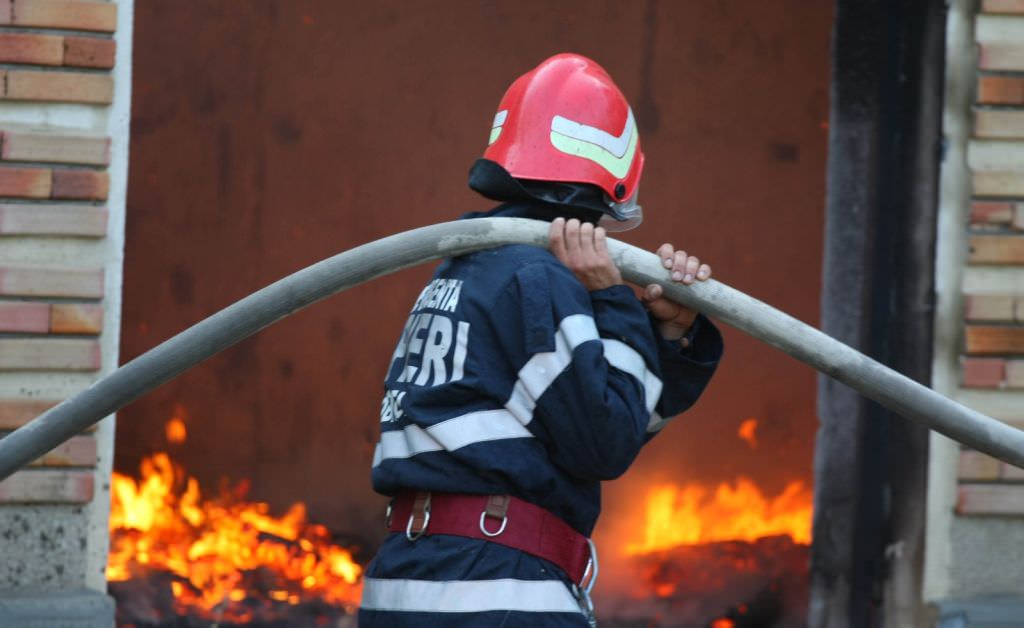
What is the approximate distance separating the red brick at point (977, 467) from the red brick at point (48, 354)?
273cm

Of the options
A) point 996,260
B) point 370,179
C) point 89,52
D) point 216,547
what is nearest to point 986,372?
point 996,260

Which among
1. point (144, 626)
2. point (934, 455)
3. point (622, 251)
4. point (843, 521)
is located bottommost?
point (144, 626)

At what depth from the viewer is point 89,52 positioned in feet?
13.2

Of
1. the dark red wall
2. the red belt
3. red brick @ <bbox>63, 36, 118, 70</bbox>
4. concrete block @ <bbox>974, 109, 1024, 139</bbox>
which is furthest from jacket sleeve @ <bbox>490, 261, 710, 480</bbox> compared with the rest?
the dark red wall

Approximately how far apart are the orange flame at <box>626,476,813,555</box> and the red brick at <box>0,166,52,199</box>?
255 centimetres

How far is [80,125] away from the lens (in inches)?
160

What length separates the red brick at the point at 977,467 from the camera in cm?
459

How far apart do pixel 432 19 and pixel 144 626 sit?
2.40m

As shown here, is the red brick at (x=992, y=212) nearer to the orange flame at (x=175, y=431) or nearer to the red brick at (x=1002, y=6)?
the red brick at (x=1002, y=6)

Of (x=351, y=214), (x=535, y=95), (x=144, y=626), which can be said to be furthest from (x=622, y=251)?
(x=144, y=626)

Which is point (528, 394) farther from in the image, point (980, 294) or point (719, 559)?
point (719, 559)

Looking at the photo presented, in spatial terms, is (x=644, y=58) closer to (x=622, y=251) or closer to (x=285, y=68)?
(x=285, y=68)

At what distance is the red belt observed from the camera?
9.54 feet

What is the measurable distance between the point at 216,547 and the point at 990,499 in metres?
2.67
